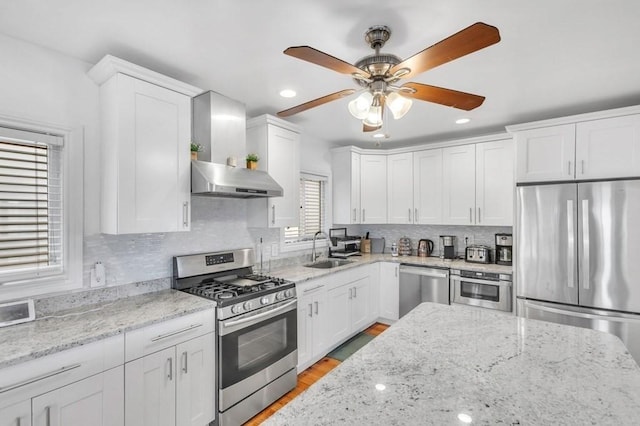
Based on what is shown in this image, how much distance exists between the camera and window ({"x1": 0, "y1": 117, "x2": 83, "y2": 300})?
1814mm

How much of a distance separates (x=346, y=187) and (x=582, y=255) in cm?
262

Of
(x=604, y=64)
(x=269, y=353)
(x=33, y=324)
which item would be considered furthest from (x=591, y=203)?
(x=33, y=324)

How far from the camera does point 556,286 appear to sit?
2967 millimetres

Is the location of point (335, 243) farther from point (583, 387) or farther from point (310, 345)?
point (583, 387)

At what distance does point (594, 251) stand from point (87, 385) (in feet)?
12.7

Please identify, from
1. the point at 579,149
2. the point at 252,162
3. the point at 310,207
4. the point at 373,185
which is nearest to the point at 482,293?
the point at 579,149

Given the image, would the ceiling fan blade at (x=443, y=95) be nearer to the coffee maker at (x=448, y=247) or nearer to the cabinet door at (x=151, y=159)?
the cabinet door at (x=151, y=159)

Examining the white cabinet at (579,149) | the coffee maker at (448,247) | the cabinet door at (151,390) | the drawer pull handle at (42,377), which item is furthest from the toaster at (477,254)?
the drawer pull handle at (42,377)

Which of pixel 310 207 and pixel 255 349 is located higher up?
pixel 310 207

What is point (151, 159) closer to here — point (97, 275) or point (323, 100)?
point (97, 275)

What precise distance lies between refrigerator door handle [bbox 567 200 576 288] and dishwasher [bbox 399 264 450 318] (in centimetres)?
112

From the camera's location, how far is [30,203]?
6.26 ft

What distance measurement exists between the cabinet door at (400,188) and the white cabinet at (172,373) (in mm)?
2939

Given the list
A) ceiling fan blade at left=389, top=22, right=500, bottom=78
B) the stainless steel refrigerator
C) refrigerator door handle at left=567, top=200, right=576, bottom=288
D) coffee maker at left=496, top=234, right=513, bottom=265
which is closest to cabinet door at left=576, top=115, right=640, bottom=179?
the stainless steel refrigerator
